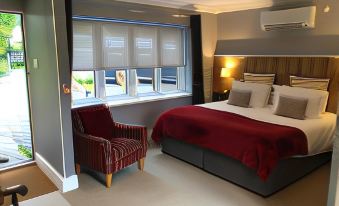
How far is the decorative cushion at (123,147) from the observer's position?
10.1 ft

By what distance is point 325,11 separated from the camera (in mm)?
4008

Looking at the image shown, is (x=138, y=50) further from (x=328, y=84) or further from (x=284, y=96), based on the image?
(x=328, y=84)

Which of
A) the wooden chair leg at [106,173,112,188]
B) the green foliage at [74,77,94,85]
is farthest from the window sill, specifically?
the wooden chair leg at [106,173,112,188]

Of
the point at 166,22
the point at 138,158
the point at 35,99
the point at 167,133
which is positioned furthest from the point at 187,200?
the point at 166,22

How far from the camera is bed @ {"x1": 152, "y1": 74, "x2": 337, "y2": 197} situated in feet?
9.44

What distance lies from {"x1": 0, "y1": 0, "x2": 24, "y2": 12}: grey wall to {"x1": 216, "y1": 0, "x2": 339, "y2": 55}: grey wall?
3549 millimetres

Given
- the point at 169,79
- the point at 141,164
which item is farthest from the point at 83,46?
the point at 169,79

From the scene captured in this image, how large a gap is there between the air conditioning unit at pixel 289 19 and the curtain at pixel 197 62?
1166mm

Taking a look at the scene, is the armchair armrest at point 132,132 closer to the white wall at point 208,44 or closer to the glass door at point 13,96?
the glass door at point 13,96

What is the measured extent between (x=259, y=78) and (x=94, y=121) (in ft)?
9.37

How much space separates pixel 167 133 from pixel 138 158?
68 centimetres

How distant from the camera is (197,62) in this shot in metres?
5.27

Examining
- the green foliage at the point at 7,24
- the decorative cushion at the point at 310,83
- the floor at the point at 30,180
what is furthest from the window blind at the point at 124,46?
the decorative cushion at the point at 310,83

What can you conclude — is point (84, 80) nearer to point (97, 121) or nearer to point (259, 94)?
point (97, 121)
